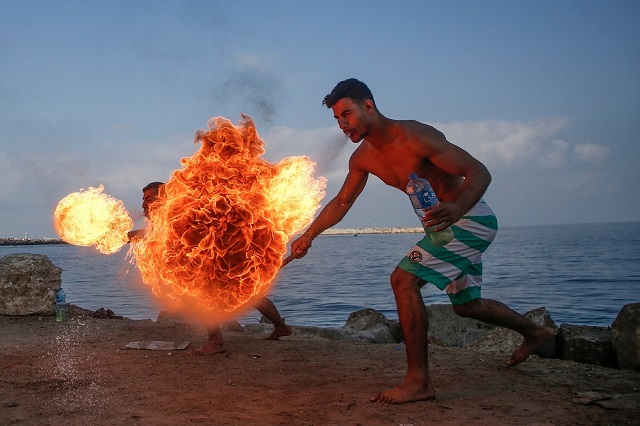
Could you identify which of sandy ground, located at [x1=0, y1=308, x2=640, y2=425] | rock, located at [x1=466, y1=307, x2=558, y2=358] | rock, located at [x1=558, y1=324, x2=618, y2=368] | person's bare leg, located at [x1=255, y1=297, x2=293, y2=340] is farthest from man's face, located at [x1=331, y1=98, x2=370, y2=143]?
rock, located at [x1=466, y1=307, x2=558, y2=358]

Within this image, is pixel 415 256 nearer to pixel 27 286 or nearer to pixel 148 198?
pixel 148 198

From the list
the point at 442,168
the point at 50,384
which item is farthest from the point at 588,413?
the point at 50,384

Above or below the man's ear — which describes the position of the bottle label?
below

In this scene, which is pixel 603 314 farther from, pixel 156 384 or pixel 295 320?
pixel 156 384

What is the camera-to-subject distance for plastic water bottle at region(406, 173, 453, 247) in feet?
16.0

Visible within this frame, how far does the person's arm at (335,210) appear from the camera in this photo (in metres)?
6.44

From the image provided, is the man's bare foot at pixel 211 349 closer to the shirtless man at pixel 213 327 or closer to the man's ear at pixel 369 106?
the shirtless man at pixel 213 327

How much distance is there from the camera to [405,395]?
17.3 ft

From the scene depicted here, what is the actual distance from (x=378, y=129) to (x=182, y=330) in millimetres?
5449

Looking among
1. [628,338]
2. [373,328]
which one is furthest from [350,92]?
[373,328]

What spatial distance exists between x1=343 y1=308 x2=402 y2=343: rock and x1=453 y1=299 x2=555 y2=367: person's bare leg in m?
3.74

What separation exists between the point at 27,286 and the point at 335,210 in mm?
6880

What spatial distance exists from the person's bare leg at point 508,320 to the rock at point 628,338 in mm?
1149

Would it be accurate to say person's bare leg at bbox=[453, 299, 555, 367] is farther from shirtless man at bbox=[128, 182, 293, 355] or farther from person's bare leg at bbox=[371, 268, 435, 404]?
shirtless man at bbox=[128, 182, 293, 355]
